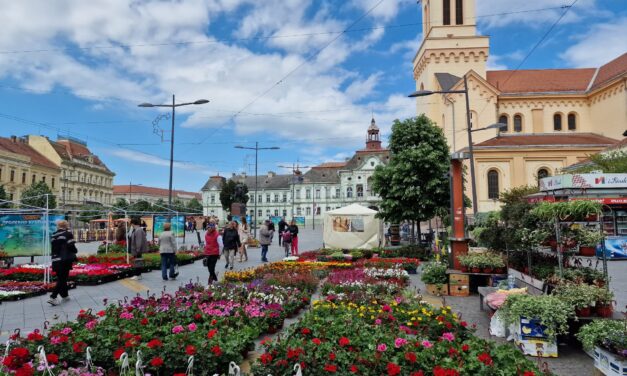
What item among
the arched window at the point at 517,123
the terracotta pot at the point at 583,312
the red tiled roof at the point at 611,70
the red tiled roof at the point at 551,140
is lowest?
the terracotta pot at the point at 583,312

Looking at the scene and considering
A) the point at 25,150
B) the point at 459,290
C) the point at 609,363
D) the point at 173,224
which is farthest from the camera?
the point at 25,150

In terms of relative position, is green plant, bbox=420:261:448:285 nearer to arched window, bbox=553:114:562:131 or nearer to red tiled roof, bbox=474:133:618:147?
red tiled roof, bbox=474:133:618:147

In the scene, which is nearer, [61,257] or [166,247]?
[61,257]

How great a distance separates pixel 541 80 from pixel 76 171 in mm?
82264

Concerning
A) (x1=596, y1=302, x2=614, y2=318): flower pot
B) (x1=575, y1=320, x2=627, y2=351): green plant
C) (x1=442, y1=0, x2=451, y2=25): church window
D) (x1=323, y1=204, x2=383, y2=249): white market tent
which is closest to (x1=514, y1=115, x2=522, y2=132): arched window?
(x1=442, y1=0, x2=451, y2=25): church window

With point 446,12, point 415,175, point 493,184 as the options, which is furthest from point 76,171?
point 415,175

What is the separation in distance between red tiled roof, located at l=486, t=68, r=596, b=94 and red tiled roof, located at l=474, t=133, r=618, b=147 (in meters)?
5.82

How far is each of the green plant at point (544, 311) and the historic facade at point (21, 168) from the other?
230 feet

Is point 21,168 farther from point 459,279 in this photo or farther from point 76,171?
point 459,279

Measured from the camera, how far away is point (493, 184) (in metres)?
43.8

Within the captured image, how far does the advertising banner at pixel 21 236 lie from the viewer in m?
15.0

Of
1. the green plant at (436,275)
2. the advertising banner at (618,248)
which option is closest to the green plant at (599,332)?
the green plant at (436,275)

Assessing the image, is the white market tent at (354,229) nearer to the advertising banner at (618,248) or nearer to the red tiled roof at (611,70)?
the advertising banner at (618,248)

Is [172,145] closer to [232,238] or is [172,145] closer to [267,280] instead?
[232,238]
